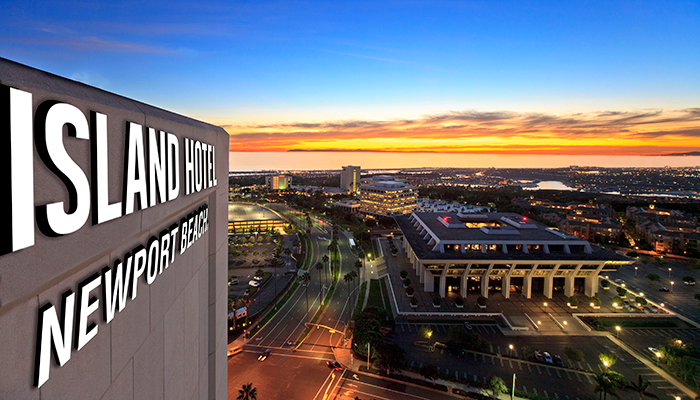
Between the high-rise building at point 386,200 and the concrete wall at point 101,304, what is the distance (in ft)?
401

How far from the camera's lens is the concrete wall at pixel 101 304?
13.9 feet

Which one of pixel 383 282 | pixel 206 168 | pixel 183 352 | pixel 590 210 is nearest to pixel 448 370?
pixel 383 282

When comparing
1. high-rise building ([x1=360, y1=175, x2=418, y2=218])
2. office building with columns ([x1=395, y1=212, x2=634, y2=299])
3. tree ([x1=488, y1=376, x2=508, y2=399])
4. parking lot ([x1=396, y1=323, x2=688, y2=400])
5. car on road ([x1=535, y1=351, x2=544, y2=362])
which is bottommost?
parking lot ([x1=396, y1=323, x2=688, y2=400])

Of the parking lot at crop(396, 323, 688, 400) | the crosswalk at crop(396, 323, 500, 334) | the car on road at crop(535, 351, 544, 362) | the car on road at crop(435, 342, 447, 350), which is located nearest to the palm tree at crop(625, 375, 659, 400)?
the parking lot at crop(396, 323, 688, 400)

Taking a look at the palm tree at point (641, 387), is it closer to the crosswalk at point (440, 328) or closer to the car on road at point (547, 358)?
the car on road at point (547, 358)

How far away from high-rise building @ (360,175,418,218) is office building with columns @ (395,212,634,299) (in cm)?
6840

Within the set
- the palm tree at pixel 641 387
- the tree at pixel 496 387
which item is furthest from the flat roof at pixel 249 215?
the palm tree at pixel 641 387

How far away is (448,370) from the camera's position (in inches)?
1527

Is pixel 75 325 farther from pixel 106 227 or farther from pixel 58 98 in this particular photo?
pixel 58 98

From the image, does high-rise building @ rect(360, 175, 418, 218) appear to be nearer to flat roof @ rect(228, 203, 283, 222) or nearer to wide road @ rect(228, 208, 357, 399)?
flat roof @ rect(228, 203, 283, 222)

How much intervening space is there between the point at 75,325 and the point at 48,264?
1.69 meters

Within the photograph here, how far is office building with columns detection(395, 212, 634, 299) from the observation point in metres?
57.6

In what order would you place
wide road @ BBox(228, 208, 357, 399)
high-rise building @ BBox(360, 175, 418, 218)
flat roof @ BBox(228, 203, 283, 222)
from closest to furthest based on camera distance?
wide road @ BBox(228, 208, 357, 399)
flat roof @ BBox(228, 203, 283, 222)
high-rise building @ BBox(360, 175, 418, 218)

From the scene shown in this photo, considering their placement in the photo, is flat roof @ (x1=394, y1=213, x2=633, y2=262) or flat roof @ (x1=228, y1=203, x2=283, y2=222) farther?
flat roof @ (x1=228, y1=203, x2=283, y2=222)
